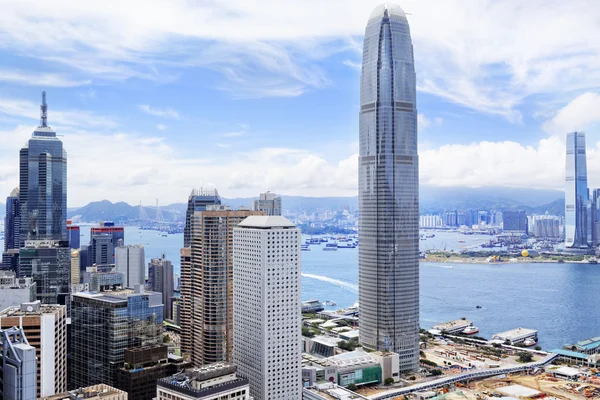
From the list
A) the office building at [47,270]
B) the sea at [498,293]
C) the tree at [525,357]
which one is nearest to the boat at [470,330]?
the sea at [498,293]

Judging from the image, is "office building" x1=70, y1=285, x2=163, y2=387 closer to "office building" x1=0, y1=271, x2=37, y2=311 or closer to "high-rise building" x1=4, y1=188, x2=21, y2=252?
"office building" x1=0, y1=271, x2=37, y2=311

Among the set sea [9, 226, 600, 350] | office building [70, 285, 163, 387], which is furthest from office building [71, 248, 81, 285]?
office building [70, 285, 163, 387]

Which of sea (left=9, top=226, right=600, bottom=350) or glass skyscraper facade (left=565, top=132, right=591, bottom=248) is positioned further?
glass skyscraper facade (left=565, top=132, right=591, bottom=248)

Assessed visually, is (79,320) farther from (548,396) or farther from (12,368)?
(548,396)

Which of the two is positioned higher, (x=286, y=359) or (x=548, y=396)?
(x=286, y=359)

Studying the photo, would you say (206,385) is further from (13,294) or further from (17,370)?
(13,294)

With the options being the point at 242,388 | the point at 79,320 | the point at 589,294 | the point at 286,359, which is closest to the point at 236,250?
the point at 286,359

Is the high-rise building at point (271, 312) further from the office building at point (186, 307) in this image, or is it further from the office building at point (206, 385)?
the office building at point (186, 307)
